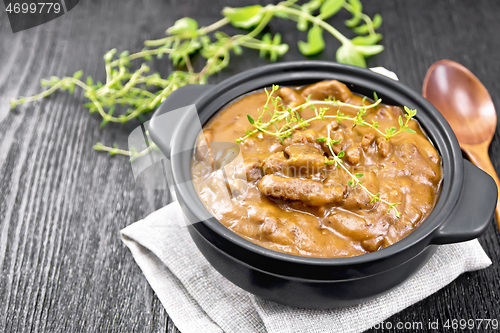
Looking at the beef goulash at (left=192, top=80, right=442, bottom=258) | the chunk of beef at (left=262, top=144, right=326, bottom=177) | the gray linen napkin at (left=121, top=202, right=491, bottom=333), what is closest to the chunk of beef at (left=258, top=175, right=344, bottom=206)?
the beef goulash at (left=192, top=80, right=442, bottom=258)

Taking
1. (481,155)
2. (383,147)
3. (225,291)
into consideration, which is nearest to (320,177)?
(383,147)

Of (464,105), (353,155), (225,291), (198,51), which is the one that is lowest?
(225,291)

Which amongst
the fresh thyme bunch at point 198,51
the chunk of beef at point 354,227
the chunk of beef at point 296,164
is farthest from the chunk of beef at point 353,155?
the fresh thyme bunch at point 198,51

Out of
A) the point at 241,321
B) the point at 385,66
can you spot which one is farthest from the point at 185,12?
the point at 241,321

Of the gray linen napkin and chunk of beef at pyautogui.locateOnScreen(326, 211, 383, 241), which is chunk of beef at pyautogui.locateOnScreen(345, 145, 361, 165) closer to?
chunk of beef at pyautogui.locateOnScreen(326, 211, 383, 241)

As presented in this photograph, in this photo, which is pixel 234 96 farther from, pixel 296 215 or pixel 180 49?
pixel 180 49

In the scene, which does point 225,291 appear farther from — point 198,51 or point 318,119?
point 198,51
